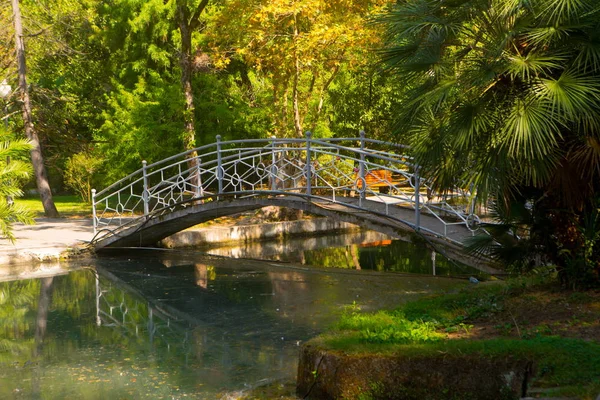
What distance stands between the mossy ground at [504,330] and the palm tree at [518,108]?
1.93ft

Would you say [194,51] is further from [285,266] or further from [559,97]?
[559,97]

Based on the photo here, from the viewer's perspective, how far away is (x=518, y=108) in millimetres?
6945

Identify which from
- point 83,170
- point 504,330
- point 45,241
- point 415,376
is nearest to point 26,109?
point 83,170

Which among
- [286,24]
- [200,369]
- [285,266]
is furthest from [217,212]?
[200,369]

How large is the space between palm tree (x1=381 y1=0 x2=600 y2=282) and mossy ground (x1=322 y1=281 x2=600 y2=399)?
1.93 ft

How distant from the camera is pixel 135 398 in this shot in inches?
283

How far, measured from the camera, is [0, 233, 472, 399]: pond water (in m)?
7.82

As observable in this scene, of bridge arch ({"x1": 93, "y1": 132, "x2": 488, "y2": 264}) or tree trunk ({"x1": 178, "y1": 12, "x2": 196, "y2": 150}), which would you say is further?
tree trunk ({"x1": 178, "y1": 12, "x2": 196, "y2": 150})

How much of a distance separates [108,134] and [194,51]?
351 cm

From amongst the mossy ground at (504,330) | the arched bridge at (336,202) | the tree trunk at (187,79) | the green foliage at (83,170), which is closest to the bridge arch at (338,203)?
the arched bridge at (336,202)

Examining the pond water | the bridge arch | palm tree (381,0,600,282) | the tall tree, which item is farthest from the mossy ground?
the tall tree

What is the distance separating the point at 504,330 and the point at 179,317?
556 centimetres

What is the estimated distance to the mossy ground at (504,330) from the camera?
553cm

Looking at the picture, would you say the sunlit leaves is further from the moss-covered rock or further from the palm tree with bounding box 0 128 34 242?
the palm tree with bounding box 0 128 34 242
